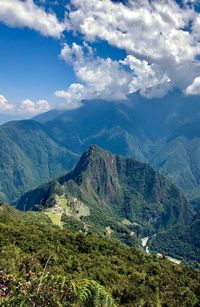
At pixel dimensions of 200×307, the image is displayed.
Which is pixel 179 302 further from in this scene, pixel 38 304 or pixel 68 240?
pixel 38 304

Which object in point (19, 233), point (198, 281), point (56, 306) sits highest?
point (56, 306)

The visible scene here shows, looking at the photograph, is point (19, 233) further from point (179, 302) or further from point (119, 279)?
point (179, 302)

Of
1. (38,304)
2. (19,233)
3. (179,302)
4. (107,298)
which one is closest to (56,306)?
(38,304)

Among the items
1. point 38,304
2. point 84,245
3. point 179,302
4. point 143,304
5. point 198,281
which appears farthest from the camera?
point 84,245

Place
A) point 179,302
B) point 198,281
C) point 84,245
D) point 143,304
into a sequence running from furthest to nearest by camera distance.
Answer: point 84,245 → point 198,281 → point 179,302 → point 143,304

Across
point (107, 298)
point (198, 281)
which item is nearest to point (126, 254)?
point (198, 281)

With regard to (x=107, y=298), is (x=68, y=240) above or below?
below

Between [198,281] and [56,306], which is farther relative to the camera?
[198,281]

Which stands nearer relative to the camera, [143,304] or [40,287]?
[40,287]

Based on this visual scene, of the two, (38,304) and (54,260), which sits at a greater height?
(38,304)
